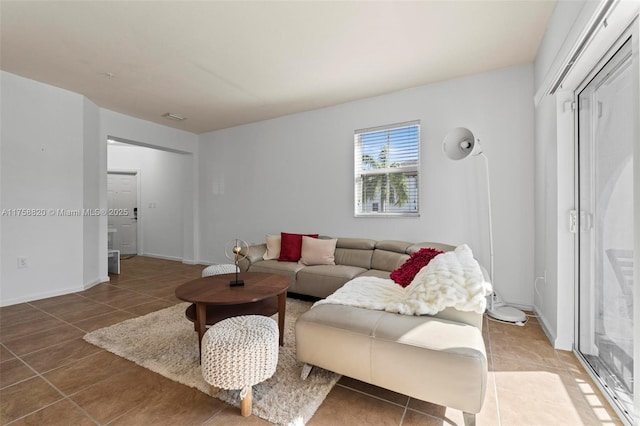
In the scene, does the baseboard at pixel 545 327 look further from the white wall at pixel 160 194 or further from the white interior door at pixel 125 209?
the white interior door at pixel 125 209

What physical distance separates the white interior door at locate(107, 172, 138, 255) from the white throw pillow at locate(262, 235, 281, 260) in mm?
5018

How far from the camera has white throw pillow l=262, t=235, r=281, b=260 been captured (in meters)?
3.99

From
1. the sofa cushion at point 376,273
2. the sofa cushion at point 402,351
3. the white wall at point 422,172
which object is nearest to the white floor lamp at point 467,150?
the white wall at point 422,172

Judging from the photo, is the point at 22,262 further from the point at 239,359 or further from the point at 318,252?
the point at 239,359

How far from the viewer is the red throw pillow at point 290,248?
12.6 feet

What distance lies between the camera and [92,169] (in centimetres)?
418

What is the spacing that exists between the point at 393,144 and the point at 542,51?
172 cm

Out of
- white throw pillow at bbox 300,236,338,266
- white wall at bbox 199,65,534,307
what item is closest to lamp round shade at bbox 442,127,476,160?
white wall at bbox 199,65,534,307

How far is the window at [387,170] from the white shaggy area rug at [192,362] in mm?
1857

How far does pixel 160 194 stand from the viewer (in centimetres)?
673

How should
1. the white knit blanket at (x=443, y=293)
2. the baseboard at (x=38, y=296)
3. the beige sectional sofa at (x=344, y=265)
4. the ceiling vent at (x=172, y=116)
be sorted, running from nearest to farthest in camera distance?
the white knit blanket at (x=443, y=293) → the beige sectional sofa at (x=344, y=265) → the baseboard at (x=38, y=296) → the ceiling vent at (x=172, y=116)

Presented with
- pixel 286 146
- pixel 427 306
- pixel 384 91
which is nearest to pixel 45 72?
pixel 286 146

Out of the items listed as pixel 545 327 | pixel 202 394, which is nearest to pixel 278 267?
pixel 202 394

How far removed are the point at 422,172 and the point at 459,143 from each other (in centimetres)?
83
